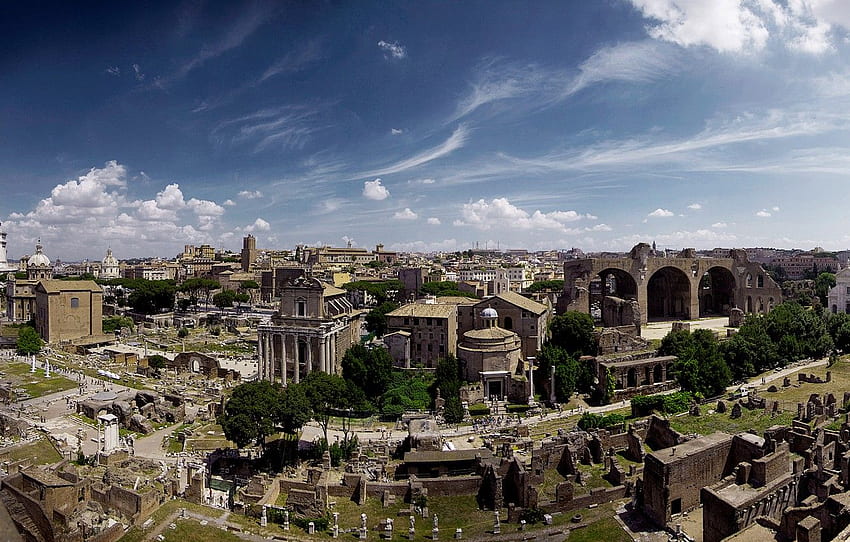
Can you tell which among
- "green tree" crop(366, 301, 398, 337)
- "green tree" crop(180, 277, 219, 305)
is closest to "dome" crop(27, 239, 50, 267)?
"green tree" crop(180, 277, 219, 305)

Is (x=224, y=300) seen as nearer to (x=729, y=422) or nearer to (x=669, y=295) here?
(x=669, y=295)

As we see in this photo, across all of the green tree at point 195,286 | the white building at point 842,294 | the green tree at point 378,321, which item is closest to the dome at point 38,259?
the green tree at point 195,286

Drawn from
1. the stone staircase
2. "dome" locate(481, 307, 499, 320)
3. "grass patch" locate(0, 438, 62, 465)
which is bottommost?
the stone staircase

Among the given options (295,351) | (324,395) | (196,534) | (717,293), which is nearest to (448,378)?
(324,395)

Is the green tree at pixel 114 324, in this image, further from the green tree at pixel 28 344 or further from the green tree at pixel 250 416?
the green tree at pixel 250 416

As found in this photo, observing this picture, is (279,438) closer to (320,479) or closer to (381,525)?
(320,479)

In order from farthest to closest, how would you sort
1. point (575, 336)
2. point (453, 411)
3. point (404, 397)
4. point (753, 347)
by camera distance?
point (575, 336) < point (753, 347) < point (404, 397) < point (453, 411)

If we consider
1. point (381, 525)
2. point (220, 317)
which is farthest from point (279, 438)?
point (220, 317)

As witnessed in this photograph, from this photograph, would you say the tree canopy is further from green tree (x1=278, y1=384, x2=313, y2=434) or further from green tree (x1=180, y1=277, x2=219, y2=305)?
green tree (x1=180, y1=277, x2=219, y2=305)
